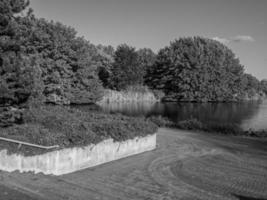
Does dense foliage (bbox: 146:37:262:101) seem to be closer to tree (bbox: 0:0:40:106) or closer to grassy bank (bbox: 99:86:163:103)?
grassy bank (bbox: 99:86:163:103)

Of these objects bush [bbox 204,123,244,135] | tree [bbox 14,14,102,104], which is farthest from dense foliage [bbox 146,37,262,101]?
bush [bbox 204,123,244,135]

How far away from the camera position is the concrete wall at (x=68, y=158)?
7.97 meters

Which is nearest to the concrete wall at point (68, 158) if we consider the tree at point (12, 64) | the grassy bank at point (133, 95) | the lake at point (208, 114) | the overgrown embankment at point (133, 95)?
the tree at point (12, 64)

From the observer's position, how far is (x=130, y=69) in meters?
53.7

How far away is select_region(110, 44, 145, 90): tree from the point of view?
52.4m

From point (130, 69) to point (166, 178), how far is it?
152 ft

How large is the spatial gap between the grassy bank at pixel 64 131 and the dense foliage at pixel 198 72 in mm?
45464

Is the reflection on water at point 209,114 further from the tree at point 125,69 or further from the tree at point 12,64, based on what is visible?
the tree at point 12,64

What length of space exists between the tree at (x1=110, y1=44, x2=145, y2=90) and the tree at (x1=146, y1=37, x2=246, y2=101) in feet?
23.4

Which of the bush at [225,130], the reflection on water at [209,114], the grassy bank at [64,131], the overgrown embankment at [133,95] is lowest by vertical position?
the bush at [225,130]

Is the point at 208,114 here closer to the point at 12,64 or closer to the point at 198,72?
the point at 198,72

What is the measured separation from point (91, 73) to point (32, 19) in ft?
100

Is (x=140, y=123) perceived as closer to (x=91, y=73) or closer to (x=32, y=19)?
(x=32, y=19)

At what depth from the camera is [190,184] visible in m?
7.60
